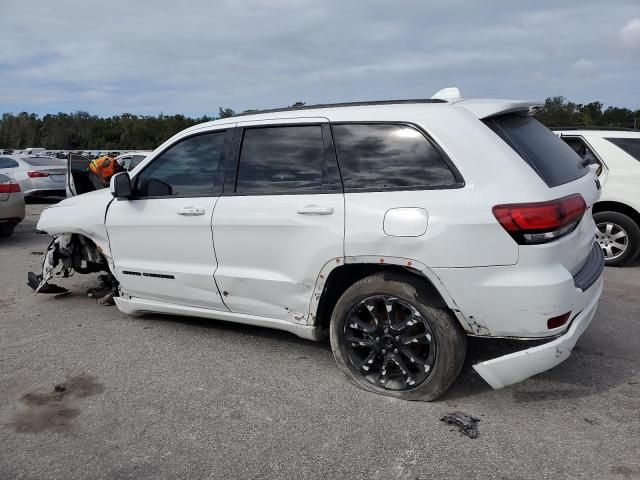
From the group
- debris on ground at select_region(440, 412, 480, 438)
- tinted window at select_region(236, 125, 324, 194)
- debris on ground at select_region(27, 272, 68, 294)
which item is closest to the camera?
debris on ground at select_region(440, 412, 480, 438)

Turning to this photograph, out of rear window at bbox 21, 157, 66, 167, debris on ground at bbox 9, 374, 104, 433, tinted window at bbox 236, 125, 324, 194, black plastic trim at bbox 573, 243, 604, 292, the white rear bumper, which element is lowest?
debris on ground at bbox 9, 374, 104, 433

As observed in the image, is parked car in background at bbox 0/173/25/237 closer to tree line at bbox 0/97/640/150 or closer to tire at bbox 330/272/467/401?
tire at bbox 330/272/467/401

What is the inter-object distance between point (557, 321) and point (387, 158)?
4.43ft

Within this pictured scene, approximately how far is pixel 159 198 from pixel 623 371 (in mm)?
3630

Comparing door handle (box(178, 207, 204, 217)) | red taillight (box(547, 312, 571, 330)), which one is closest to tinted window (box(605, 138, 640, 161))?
red taillight (box(547, 312, 571, 330))

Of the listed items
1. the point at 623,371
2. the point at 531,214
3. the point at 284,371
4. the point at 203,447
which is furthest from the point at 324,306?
the point at 623,371

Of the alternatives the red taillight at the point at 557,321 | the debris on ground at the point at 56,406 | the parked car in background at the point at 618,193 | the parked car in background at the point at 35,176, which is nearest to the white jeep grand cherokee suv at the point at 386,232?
the red taillight at the point at 557,321

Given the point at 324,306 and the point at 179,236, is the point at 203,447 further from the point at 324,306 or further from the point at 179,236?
the point at 179,236

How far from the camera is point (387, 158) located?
11.0 ft

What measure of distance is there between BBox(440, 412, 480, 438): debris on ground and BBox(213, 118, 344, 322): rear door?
1.13 metres

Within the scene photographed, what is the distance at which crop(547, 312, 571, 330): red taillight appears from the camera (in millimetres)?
2920

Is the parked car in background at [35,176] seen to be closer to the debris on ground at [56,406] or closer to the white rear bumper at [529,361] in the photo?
the debris on ground at [56,406]

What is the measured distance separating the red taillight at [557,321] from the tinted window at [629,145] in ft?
15.8

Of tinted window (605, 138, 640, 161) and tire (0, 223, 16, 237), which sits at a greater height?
tinted window (605, 138, 640, 161)
